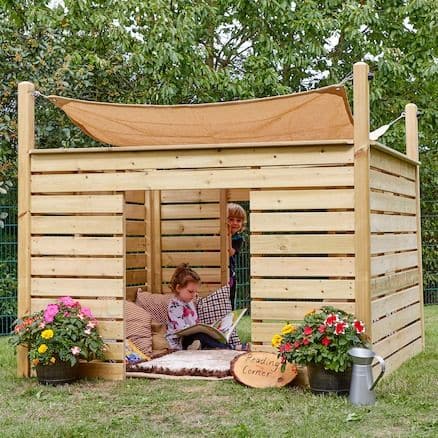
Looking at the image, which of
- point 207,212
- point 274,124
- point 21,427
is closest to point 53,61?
point 207,212

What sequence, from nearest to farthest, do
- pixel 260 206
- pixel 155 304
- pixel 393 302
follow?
pixel 260 206 < pixel 393 302 < pixel 155 304

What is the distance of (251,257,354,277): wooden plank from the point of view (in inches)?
243

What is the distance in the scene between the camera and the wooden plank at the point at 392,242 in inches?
255

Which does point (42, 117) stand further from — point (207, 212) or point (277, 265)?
point (277, 265)

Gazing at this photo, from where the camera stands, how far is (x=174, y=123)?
695 centimetres

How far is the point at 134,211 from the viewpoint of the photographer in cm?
877

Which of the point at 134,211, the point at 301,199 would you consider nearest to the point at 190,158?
the point at 301,199

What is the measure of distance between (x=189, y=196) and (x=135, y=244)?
0.77 m

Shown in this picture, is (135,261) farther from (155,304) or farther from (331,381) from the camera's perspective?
(331,381)

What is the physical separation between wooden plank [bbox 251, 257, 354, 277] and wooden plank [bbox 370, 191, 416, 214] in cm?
52

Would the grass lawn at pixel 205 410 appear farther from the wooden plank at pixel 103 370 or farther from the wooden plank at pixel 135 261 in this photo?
the wooden plank at pixel 135 261

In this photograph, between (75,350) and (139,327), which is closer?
(75,350)

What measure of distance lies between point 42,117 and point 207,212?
11.0ft

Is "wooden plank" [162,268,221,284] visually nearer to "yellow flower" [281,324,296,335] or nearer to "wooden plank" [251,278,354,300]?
"wooden plank" [251,278,354,300]
